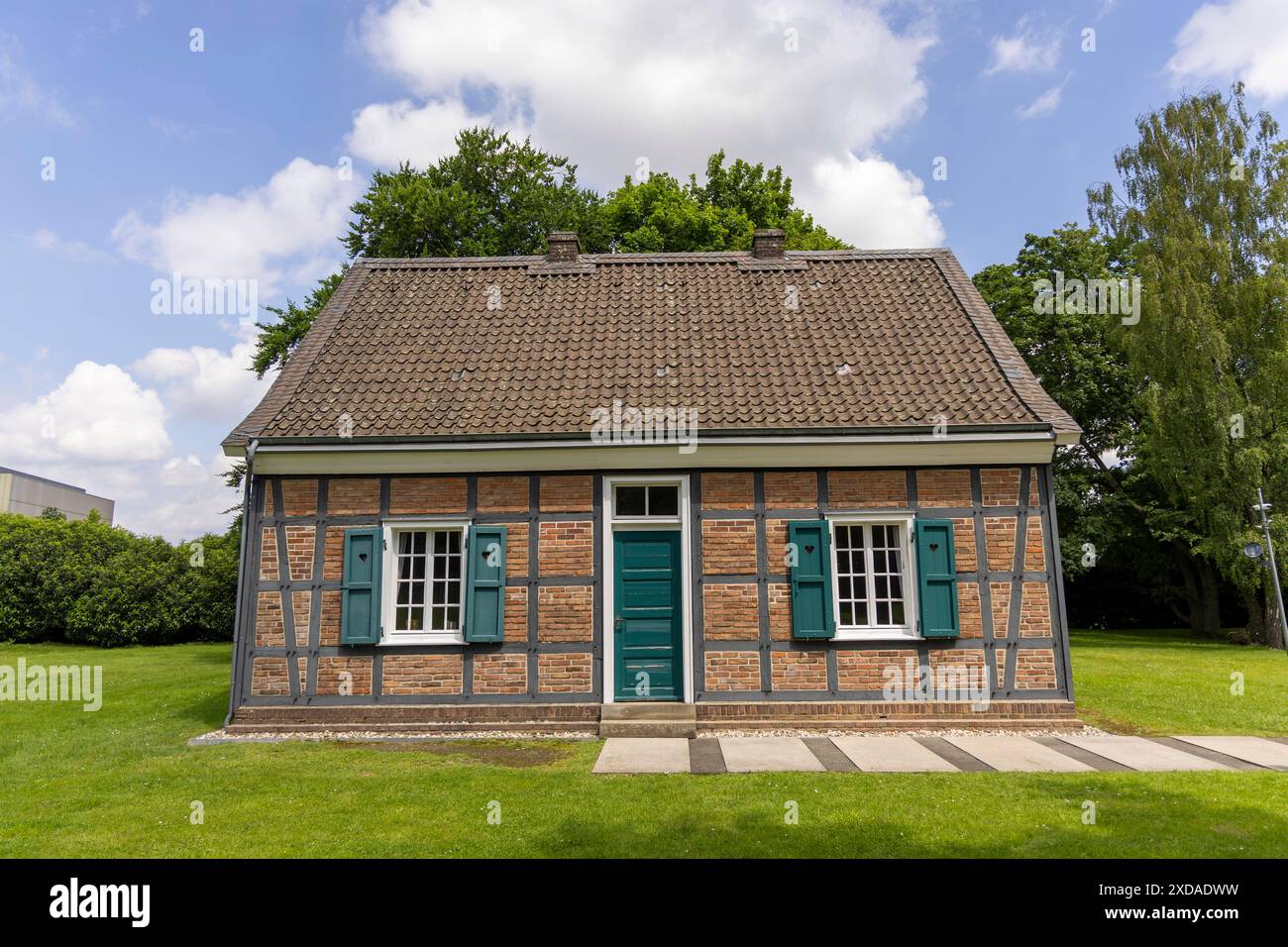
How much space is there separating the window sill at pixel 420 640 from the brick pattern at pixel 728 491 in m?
3.26

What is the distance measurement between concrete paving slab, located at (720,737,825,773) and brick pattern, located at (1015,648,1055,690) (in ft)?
9.08

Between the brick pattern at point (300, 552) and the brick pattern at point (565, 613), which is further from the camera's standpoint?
the brick pattern at point (300, 552)

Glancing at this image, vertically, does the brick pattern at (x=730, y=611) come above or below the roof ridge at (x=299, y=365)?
below

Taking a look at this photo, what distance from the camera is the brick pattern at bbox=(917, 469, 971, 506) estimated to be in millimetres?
8898

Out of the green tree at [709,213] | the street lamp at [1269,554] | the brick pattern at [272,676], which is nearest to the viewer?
the brick pattern at [272,676]

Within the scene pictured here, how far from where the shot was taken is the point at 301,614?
29.2 ft

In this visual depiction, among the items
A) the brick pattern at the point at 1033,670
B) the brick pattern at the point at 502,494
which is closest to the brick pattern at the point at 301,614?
the brick pattern at the point at 502,494

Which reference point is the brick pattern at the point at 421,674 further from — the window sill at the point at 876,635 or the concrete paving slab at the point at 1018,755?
the concrete paving slab at the point at 1018,755

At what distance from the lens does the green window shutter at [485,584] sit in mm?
8719

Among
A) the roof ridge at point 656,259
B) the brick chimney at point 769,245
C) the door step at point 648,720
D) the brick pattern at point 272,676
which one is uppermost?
the brick chimney at point 769,245

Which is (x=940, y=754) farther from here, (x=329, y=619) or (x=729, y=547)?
(x=329, y=619)

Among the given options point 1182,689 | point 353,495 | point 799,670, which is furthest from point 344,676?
point 1182,689

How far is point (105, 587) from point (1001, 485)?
72.9 feet
